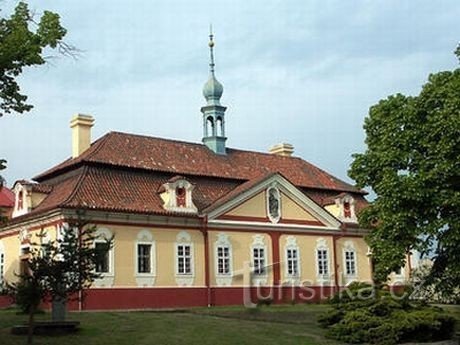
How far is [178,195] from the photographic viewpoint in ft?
113

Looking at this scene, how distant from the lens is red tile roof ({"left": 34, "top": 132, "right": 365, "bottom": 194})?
3500 cm

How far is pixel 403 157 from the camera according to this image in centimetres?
2450

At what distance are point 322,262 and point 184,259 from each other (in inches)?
337

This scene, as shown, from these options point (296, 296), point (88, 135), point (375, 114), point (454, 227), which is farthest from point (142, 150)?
point (454, 227)

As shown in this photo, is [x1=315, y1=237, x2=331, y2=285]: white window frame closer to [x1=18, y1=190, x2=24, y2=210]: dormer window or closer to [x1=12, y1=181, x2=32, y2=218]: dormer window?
[x1=12, y1=181, x2=32, y2=218]: dormer window

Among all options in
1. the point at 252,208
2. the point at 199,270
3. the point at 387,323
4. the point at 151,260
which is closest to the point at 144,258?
the point at 151,260

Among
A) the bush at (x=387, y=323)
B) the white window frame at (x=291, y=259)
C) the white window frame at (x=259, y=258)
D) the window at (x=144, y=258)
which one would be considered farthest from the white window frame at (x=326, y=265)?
the bush at (x=387, y=323)

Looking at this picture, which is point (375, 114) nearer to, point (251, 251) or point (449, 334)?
point (449, 334)

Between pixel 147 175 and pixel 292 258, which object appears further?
pixel 292 258

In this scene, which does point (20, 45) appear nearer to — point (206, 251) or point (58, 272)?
point (58, 272)

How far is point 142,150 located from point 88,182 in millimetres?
4758

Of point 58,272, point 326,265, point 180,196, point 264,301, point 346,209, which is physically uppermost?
point 180,196

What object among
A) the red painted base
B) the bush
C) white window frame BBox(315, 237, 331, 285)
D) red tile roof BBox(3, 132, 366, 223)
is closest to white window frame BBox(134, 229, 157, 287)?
the red painted base

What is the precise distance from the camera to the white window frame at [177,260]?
3422cm
